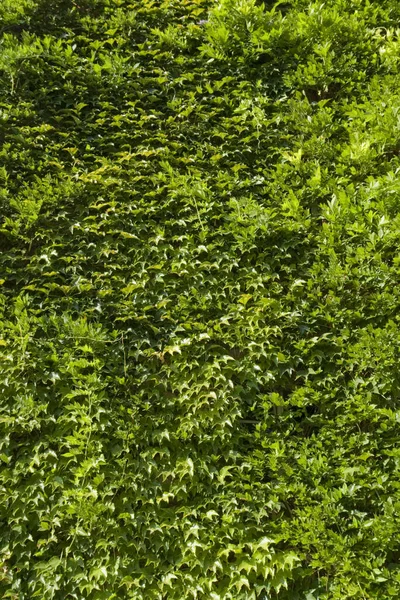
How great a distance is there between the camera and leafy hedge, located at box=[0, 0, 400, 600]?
8.82 feet

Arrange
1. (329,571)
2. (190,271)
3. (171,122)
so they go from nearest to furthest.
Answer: (329,571), (190,271), (171,122)

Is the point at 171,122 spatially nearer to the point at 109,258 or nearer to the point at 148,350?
the point at 109,258

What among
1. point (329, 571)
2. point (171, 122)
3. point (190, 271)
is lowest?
point (329, 571)

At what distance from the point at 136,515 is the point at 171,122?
8.54ft

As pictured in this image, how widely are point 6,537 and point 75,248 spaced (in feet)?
5.60

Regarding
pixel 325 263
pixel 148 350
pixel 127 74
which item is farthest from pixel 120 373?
pixel 127 74

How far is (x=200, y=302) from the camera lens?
314 cm

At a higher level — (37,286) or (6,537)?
(37,286)

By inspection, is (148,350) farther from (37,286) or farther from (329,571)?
(329,571)

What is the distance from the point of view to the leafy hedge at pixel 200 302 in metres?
2.69

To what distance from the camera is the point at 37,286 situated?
317cm

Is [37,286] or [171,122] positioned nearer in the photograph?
[37,286]

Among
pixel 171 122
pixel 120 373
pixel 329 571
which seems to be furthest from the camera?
pixel 171 122

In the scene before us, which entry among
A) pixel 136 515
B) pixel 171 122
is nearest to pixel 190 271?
pixel 171 122
